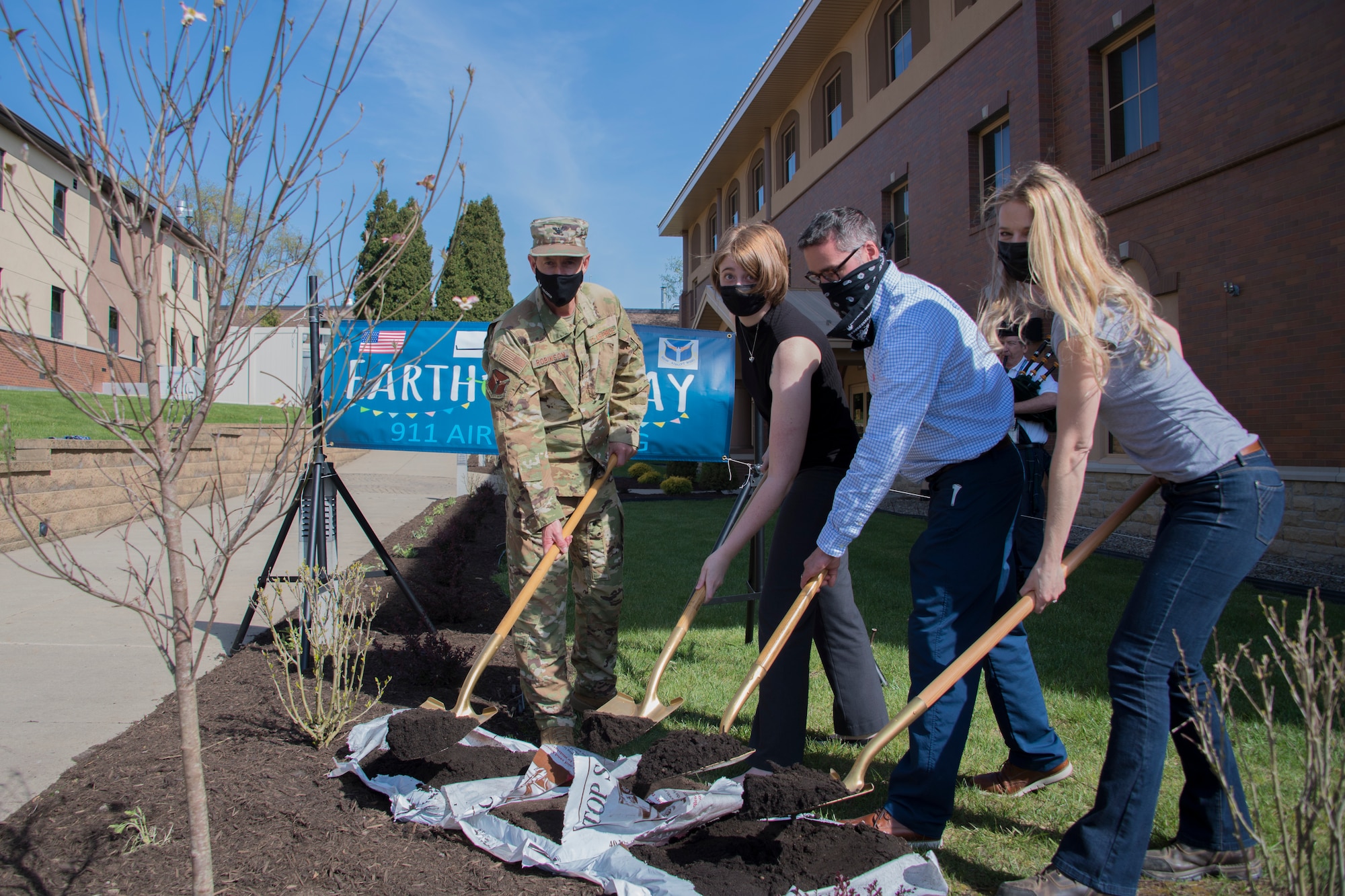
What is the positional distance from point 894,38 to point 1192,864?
15928 mm

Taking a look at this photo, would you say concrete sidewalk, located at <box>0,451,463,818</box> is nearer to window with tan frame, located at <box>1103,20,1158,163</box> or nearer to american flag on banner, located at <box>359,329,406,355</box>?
american flag on banner, located at <box>359,329,406,355</box>

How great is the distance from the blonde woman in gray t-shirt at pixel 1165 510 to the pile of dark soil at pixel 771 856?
402 mm

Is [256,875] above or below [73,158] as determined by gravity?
below

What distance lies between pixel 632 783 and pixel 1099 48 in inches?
436

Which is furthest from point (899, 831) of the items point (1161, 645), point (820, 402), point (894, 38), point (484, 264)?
point (484, 264)

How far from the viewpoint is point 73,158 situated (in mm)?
1846

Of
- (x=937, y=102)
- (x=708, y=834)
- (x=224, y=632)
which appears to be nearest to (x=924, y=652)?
(x=708, y=834)

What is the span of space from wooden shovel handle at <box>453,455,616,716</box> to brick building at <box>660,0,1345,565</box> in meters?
2.23

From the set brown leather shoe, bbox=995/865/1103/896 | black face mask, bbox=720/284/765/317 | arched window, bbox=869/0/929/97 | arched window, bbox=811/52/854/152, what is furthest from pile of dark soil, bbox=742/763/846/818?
arched window, bbox=811/52/854/152

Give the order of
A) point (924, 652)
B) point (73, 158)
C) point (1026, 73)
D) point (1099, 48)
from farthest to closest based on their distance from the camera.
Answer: point (1026, 73) → point (1099, 48) → point (924, 652) → point (73, 158)

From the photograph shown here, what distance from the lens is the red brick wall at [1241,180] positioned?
7438 millimetres

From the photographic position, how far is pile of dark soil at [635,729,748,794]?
2.64 meters

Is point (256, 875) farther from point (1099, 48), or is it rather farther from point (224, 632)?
point (1099, 48)

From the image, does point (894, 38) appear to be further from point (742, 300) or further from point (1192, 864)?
point (1192, 864)
